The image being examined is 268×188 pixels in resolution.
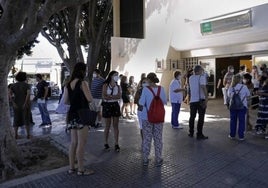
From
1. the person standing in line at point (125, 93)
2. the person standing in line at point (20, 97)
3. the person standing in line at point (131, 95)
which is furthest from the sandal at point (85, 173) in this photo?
the person standing in line at point (131, 95)

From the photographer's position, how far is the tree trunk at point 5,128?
6039mm

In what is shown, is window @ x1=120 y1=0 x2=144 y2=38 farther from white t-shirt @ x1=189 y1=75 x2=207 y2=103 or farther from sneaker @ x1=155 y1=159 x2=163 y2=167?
sneaker @ x1=155 y1=159 x2=163 y2=167

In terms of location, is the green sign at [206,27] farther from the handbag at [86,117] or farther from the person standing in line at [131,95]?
the handbag at [86,117]

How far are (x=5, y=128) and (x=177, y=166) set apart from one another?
328 cm

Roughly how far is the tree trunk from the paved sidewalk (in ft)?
2.55

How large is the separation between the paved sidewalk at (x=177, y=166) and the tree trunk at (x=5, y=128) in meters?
0.78

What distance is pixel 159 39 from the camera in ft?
61.3

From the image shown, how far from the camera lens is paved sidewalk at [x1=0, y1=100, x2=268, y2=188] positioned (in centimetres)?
510

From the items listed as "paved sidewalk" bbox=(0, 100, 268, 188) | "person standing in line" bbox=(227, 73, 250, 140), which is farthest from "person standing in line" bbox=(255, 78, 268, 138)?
"person standing in line" bbox=(227, 73, 250, 140)

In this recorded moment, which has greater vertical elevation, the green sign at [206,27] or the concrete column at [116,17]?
the concrete column at [116,17]

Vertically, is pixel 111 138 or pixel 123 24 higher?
pixel 123 24

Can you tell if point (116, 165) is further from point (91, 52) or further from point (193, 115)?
point (91, 52)

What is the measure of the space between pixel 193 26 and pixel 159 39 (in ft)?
8.88

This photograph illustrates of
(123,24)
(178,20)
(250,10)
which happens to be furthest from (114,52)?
(250,10)
